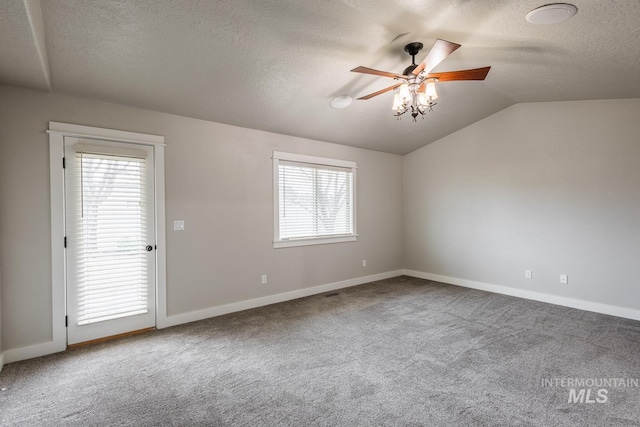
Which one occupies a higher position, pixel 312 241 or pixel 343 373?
pixel 312 241

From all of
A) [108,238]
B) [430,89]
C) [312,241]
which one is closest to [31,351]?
[108,238]

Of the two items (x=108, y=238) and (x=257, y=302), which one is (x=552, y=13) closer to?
(x=257, y=302)

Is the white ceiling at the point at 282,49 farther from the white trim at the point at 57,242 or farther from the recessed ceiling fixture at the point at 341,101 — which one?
the white trim at the point at 57,242

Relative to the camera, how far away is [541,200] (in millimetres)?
4625

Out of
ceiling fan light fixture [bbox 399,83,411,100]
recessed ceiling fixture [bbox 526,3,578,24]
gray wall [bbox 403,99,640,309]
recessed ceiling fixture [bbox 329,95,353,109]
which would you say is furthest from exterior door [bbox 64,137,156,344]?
gray wall [bbox 403,99,640,309]

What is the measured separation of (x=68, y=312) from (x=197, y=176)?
198cm

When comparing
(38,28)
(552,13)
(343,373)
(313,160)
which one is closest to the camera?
(38,28)

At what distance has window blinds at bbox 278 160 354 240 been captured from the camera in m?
4.79

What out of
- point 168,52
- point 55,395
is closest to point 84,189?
point 168,52

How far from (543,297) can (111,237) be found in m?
5.94

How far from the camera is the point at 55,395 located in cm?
234

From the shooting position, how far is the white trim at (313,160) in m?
4.65

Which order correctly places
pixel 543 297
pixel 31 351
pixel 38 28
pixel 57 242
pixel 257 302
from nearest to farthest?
pixel 38 28, pixel 31 351, pixel 57 242, pixel 257 302, pixel 543 297

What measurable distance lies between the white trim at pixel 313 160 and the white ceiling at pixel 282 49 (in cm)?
66
